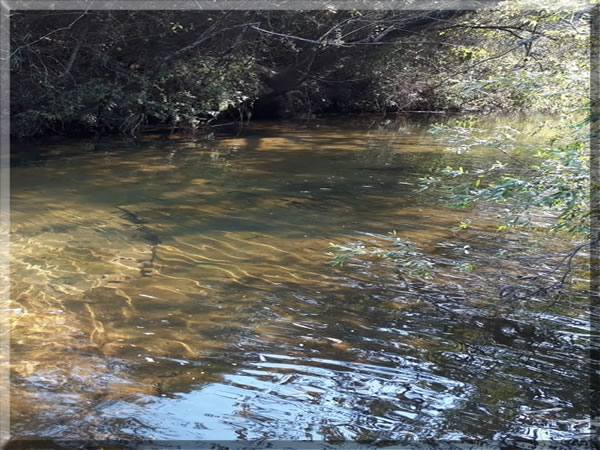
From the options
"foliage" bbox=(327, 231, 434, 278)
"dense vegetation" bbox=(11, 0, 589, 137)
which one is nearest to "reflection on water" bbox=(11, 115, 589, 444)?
"foliage" bbox=(327, 231, 434, 278)

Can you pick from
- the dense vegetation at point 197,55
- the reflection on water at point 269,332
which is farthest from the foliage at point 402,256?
the dense vegetation at point 197,55

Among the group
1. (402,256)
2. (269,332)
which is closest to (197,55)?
(402,256)

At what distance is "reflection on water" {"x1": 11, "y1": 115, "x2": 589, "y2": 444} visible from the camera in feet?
11.0

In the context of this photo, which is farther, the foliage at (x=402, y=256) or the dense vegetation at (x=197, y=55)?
the dense vegetation at (x=197, y=55)

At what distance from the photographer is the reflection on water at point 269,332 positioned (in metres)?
3.35

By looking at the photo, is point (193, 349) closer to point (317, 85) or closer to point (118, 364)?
point (118, 364)

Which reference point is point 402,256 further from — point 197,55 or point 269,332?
point 197,55

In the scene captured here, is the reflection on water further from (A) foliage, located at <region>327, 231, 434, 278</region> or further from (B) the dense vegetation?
(B) the dense vegetation

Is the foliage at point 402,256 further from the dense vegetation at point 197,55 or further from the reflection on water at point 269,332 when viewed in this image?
the dense vegetation at point 197,55

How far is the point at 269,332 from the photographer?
4.46 meters

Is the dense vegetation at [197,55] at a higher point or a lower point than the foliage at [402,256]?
higher

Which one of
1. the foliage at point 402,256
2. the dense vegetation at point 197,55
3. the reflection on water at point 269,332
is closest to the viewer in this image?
the reflection on water at point 269,332

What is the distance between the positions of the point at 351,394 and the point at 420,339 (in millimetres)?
933

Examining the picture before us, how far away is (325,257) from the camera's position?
6.14 m
